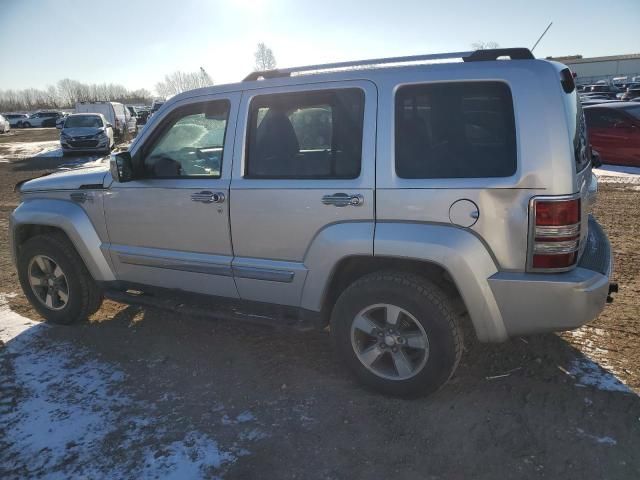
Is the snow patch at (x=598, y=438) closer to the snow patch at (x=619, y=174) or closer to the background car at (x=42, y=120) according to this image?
the snow patch at (x=619, y=174)

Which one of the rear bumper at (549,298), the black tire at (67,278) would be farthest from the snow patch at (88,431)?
the rear bumper at (549,298)

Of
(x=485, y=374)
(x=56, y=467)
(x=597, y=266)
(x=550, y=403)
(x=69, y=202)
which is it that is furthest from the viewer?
(x=69, y=202)

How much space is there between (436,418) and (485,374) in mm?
629

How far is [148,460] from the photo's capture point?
102 inches

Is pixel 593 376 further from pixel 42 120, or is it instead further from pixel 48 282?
pixel 42 120

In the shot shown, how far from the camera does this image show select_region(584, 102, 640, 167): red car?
36.9 ft

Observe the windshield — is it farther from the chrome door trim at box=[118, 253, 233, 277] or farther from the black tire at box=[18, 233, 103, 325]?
the chrome door trim at box=[118, 253, 233, 277]

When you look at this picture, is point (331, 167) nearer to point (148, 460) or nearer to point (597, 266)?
point (597, 266)

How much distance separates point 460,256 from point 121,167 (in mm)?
2485

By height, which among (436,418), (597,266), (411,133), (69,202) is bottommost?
(436,418)

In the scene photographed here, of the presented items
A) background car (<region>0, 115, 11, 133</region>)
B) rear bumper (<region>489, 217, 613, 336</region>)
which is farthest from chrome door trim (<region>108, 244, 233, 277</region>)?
background car (<region>0, 115, 11, 133</region>)

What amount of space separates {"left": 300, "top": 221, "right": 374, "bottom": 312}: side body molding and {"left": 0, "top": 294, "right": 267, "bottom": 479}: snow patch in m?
0.85

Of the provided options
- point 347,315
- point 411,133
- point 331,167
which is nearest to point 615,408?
point 347,315

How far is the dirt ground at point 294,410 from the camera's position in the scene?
8.27 feet
